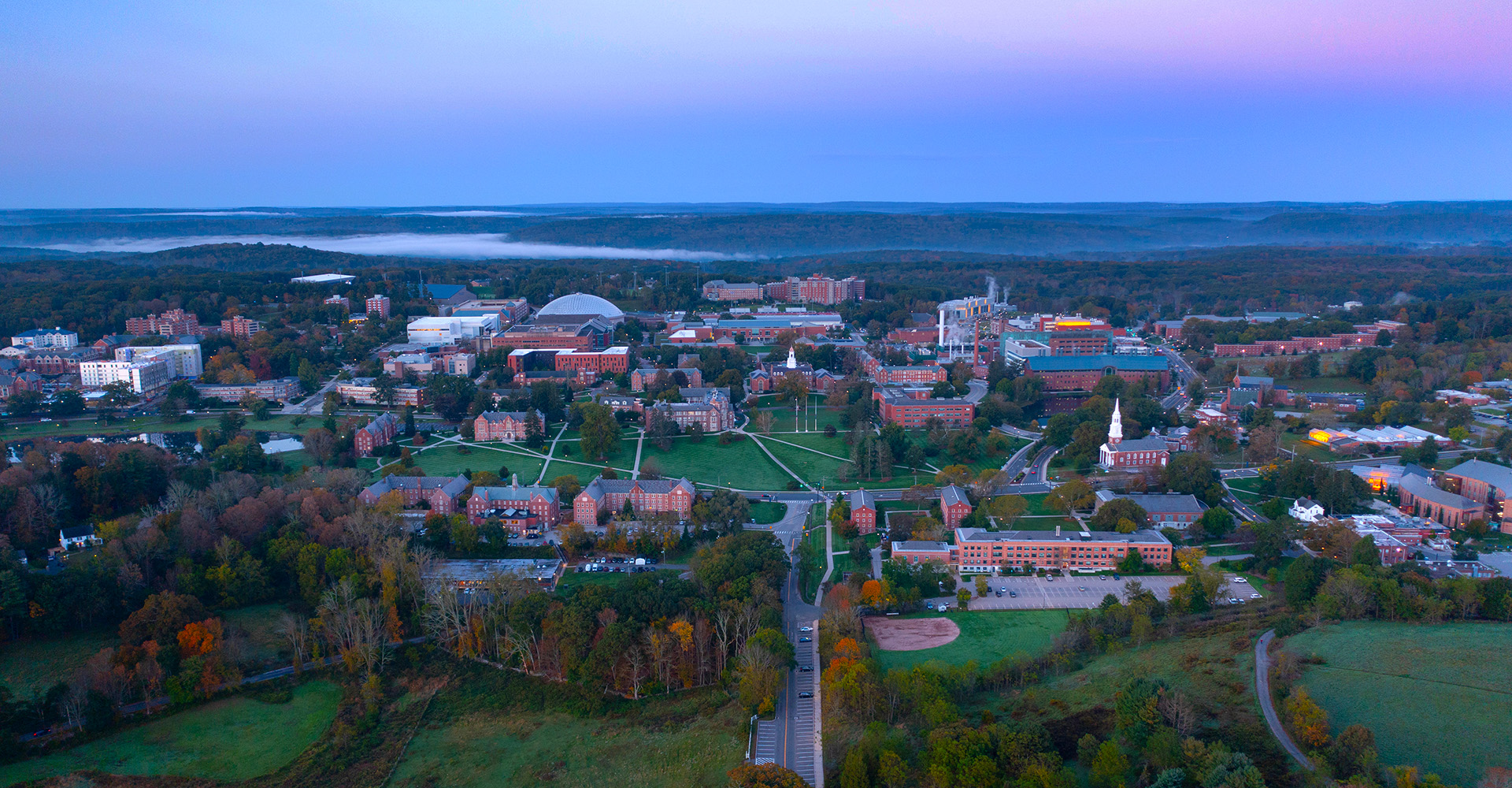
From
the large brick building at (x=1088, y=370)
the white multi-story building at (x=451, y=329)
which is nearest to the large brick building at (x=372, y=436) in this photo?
the white multi-story building at (x=451, y=329)

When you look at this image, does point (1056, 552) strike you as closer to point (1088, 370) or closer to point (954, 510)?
point (954, 510)

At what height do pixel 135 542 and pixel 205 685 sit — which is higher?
pixel 135 542

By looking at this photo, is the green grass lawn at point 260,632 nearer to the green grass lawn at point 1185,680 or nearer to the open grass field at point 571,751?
the open grass field at point 571,751

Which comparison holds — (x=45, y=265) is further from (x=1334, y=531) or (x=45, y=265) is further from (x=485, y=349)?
(x=1334, y=531)

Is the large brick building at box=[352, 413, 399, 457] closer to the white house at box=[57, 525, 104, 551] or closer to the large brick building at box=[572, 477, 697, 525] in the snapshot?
the white house at box=[57, 525, 104, 551]

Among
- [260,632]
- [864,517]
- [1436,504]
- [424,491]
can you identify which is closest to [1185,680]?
[864,517]

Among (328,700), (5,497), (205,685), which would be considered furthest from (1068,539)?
(5,497)

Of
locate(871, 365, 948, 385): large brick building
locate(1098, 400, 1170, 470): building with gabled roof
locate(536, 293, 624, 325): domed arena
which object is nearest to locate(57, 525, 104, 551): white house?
locate(1098, 400, 1170, 470): building with gabled roof
